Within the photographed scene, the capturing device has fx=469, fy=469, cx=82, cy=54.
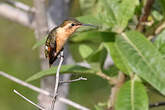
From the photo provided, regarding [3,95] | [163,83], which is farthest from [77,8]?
[163,83]

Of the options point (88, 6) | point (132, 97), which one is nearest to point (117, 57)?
point (132, 97)

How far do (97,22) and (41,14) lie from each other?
45cm

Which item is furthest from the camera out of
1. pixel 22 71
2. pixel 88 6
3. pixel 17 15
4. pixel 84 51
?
pixel 22 71

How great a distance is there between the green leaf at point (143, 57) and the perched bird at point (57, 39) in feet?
1.30

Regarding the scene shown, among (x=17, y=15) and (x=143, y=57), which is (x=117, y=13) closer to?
(x=143, y=57)

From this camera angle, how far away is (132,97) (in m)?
2.89

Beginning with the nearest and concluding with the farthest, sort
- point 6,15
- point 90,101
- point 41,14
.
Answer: point 41,14 < point 6,15 < point 90,101

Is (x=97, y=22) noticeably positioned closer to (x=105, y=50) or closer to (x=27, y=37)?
(x=105, y=50)

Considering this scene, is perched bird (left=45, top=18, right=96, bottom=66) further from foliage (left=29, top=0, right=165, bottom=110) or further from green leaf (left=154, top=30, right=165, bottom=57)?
green leaf (left=154, top=30, right=165, bottom=57)

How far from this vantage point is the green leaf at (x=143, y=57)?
2.78 metres

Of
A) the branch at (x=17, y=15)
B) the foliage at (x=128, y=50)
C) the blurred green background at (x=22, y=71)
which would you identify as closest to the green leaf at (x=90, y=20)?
the foliage at (x=128, y=50)

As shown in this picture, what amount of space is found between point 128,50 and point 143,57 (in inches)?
4.0

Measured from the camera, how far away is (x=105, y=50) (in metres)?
3.22

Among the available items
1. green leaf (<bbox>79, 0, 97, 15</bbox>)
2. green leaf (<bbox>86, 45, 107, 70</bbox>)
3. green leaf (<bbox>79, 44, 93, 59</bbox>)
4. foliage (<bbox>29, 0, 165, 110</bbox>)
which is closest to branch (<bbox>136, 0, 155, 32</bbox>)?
foliage (<bbox>29, 0, 165, 110</bbox>)
